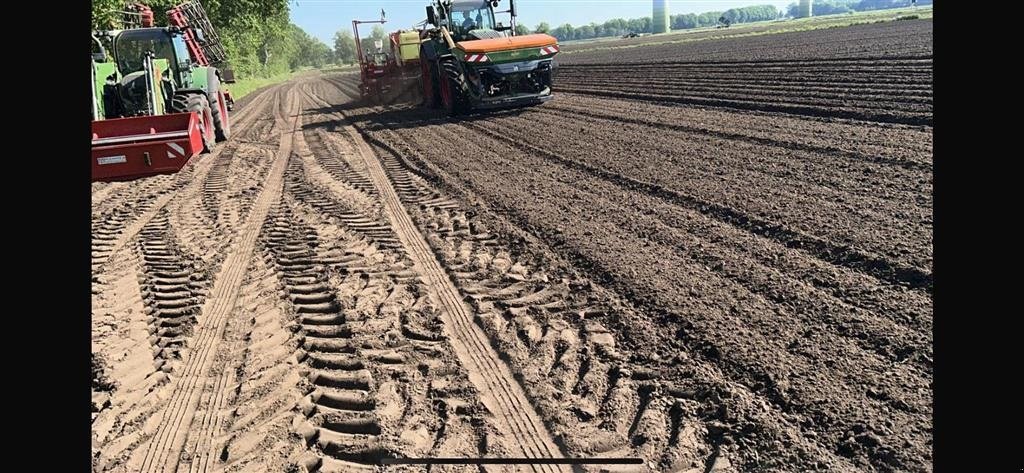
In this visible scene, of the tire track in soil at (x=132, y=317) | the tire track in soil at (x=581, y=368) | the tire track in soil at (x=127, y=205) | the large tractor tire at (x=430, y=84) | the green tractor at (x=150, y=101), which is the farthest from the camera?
the large tractor tire at (x=430, y=84)

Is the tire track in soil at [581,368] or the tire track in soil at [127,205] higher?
the tire track in soil at [127,205]

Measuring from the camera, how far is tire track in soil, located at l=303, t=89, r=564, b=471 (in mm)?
3057

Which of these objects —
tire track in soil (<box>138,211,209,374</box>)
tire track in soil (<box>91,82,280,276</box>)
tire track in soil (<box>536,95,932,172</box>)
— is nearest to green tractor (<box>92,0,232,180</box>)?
tire track in soil (<box>91,82,280,276</box>)

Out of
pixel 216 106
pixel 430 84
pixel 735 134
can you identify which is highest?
pixel 430 84

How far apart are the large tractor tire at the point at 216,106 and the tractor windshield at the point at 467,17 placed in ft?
16.8

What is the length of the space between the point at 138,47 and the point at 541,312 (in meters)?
11.1

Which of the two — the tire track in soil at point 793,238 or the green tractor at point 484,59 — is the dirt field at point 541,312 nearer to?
the tire track in soil at point 793,238

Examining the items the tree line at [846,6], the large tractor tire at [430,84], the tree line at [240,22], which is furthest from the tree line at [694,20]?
the large tractor tire at [430,84]

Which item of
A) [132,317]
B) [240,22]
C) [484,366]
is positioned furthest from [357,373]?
[240,22]

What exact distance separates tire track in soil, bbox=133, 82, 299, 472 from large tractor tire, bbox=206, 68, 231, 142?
6.97 m

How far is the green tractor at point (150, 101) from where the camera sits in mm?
9094

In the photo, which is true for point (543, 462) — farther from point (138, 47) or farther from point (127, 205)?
point (138, 47)

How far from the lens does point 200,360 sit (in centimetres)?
403
